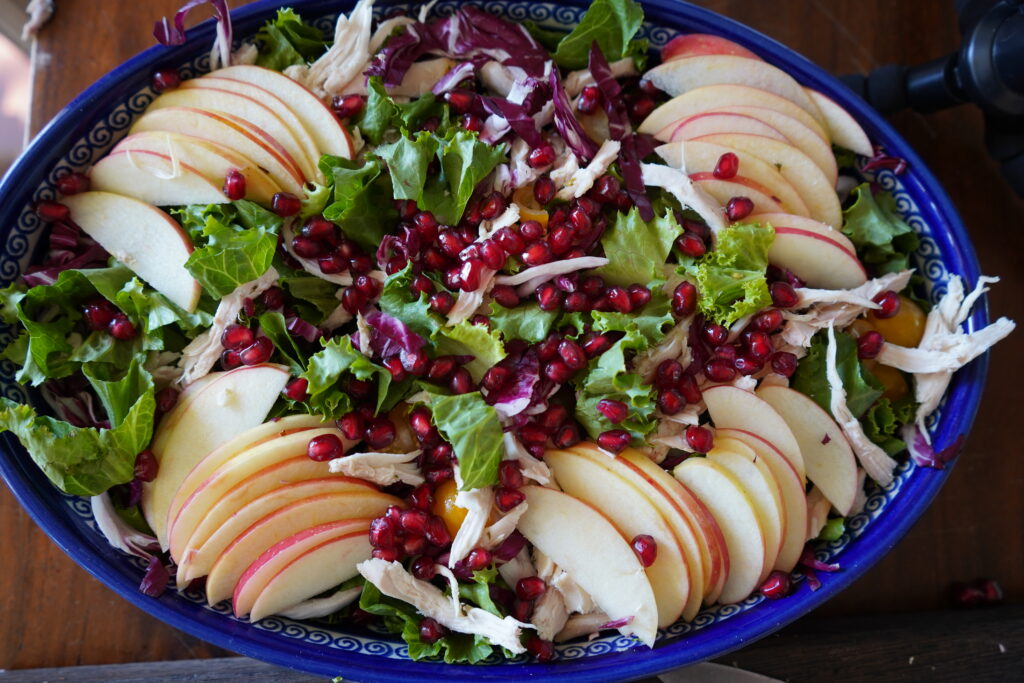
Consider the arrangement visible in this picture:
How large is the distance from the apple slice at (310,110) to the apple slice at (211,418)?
0.57 m

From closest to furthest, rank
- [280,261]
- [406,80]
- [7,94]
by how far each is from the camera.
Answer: [280,261] < [406,80] < [7,94]

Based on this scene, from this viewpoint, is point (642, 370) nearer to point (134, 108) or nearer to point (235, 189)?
point (235, 189)

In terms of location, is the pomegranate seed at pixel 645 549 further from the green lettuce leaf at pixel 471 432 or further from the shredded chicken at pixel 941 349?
the shredded chicken at pixel 941 349

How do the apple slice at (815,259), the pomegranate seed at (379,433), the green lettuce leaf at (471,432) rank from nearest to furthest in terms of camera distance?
the green lettuce leaf at (471,432), the pomegranate seed at (379,433), the apple slice at (815,259)

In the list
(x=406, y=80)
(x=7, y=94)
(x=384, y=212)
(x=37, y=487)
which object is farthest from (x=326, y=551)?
(x=7, y=94)

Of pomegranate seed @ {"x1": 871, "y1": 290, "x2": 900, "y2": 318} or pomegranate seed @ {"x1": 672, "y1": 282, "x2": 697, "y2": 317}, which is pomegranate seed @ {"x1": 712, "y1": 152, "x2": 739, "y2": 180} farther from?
pomegranate seed @ {"x1": 871, "y1": 290, "x2": 900, "y2": 318}

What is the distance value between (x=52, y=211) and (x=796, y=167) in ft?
6.10

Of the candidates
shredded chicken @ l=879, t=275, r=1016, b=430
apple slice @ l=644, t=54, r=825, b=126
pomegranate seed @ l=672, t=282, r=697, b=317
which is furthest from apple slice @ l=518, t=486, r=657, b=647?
apple slice @ l=644, t=54, r=825, b=126

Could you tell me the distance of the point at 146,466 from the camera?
1.82m

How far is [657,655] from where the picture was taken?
1800 mm

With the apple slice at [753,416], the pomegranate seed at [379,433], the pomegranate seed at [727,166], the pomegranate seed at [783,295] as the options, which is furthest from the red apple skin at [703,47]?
the pomegranate seed at [379,433]

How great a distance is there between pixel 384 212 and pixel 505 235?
0.33 m

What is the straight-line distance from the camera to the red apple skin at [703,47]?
2074 mm

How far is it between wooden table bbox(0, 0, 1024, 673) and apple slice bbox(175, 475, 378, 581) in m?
0.51
